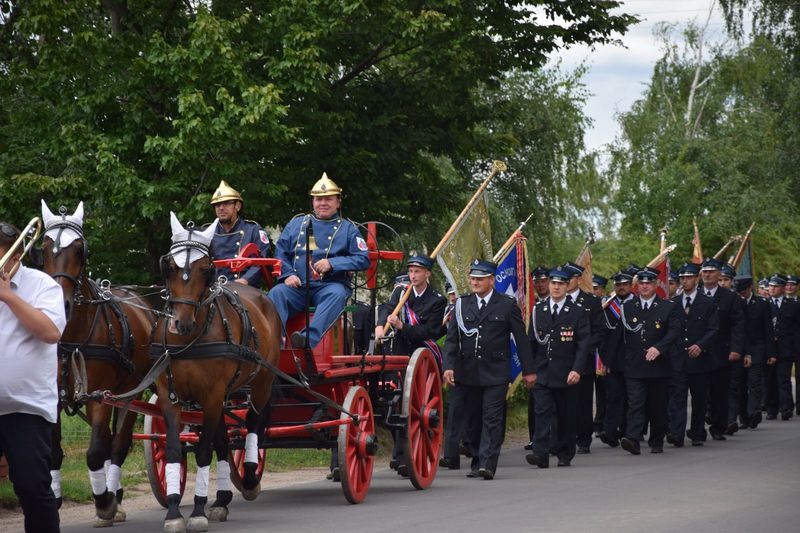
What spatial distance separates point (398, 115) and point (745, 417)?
21.1 ft

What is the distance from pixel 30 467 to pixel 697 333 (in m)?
12.3

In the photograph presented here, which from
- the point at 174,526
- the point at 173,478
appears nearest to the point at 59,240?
the point at 173,478

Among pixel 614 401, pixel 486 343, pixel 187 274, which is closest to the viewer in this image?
pixel 187 274

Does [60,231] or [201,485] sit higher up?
[60,231]

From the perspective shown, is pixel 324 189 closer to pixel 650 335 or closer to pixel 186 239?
pixel 186 239

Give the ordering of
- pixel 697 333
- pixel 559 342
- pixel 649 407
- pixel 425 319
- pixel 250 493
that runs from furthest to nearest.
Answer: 1. pixel 697 333
2. pixel 649 407
3. pixel 559 342
4. pixel 425 319
5. pixel 250 493

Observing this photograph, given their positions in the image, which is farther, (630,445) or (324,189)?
(630,445)

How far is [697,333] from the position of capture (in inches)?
693

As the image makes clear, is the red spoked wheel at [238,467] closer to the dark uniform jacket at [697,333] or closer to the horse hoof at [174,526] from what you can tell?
the horse hoof at [174,526]

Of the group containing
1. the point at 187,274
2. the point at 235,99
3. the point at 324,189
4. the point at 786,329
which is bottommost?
the point at 786,329

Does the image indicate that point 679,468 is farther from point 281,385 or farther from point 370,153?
point 370,153

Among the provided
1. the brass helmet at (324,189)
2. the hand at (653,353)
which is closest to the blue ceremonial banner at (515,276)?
the hand at (653,353)

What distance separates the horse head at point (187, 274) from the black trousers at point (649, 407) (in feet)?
24.0

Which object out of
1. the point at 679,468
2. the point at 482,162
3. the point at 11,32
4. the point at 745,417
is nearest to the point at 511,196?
the point at 482,162
